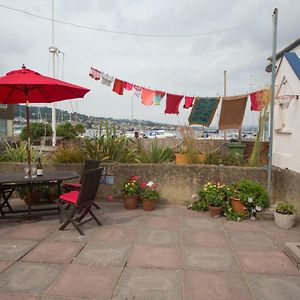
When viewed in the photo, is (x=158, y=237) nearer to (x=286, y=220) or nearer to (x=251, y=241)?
(x=251, y=241)

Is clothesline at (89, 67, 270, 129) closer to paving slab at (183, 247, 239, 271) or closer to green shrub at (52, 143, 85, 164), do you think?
green shrub at (52, 143, 85, 164)

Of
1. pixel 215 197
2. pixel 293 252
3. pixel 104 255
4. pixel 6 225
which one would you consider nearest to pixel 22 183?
pixel 6 225

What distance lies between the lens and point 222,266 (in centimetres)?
389

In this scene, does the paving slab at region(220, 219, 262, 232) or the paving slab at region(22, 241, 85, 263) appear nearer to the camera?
the paving slab at region(22, 241, 85, 263)

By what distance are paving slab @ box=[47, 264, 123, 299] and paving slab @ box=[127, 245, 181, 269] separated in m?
0.33

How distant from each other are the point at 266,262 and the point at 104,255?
2.04 m

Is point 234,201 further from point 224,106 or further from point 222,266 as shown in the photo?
point 224,106

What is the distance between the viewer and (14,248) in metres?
4.38

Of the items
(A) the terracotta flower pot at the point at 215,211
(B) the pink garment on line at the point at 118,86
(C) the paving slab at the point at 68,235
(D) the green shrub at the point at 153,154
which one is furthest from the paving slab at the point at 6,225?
(B) the pink garment on line at the point at 118,86

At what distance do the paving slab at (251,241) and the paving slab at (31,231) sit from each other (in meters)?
2.85

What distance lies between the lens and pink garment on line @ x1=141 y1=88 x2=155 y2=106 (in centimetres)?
1100

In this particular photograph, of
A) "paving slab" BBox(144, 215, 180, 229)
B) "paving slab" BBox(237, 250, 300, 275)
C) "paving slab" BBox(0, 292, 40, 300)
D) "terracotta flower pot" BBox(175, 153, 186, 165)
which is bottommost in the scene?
"paving slab" BBox(0, 292, 40, 300)

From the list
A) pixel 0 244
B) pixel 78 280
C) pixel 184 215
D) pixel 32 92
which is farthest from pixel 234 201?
pixel 32 92

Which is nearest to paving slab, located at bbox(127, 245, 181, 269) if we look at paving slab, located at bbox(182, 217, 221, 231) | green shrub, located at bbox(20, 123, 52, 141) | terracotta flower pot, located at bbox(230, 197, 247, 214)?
paving slab, located at bbox(182, 217, 221, 231)
